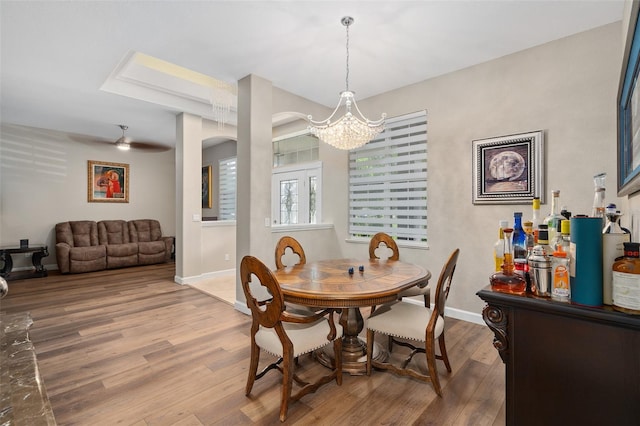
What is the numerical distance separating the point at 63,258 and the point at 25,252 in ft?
1.73

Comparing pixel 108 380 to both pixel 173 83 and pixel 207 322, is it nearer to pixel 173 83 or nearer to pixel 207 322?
pixel 207 322

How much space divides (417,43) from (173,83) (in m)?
3.22

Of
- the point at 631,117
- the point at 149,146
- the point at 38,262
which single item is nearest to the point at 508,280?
the point at 631,117

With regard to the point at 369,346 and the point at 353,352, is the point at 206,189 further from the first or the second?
the point at 369,346

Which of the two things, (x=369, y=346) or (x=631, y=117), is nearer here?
(x=631, y=117)

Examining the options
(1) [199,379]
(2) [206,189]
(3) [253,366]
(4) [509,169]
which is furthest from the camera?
(2) [206,189]

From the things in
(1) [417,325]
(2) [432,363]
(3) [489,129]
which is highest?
(3) [489,129]

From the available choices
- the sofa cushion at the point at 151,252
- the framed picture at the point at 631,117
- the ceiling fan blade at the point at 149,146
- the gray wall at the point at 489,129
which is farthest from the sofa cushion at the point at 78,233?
the framed picture at the point at 631,117

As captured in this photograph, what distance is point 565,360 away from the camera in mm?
989

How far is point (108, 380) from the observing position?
217 centimetres

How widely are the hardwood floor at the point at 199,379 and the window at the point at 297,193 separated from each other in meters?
2.41

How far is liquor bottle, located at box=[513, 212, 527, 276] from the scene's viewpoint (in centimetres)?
122

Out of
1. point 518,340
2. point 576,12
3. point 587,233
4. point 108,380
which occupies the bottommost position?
point 108,380

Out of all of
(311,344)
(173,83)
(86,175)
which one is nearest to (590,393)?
(311,344)
